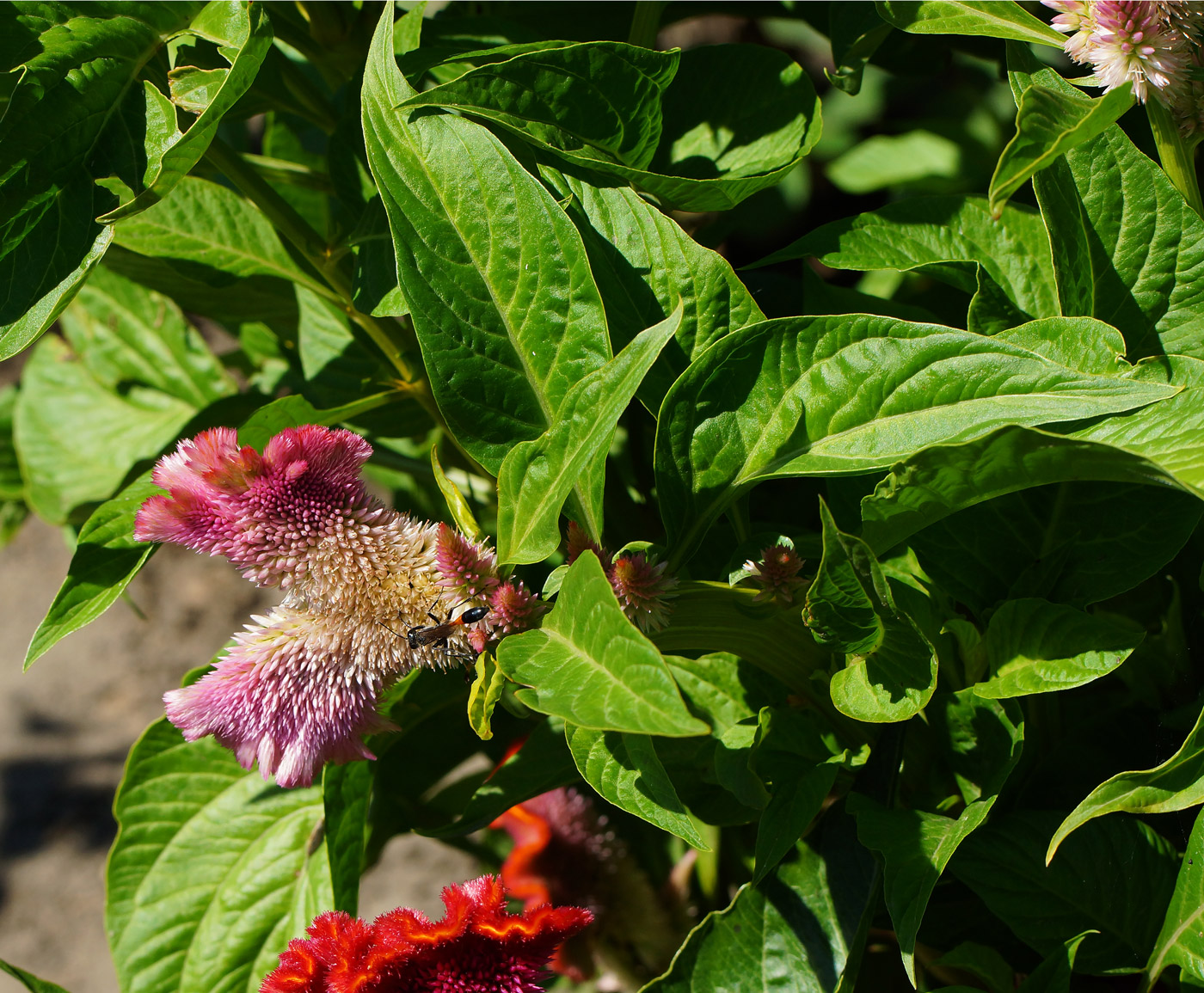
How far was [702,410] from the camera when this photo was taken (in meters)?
0.66

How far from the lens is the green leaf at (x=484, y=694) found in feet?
1.97

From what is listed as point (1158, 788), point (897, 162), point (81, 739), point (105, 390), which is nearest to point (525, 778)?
point (1158, 788)

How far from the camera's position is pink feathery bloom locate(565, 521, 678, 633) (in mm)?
584

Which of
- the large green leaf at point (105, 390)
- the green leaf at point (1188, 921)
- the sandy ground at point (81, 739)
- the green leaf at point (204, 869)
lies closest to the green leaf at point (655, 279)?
the green leaf at point (1188, 921)

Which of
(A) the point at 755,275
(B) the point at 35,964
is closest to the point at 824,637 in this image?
(A) the point at 755,275

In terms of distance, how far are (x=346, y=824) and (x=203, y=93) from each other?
587 millimetres

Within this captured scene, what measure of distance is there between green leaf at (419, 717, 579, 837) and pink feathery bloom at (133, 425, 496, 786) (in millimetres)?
242

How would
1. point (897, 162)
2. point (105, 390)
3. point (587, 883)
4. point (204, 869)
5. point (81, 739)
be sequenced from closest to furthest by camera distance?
1. point (204, 869)
2. point (587, 883)
3. point (105, 390)
4. point (897, 162)
5. point (81, 739)

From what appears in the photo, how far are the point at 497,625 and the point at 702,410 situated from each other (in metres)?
0.19

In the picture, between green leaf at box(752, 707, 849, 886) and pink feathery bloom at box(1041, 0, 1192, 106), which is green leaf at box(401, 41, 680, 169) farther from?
green leaf at box(752, 707, 849, 886)

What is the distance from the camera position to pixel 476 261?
26.0 inches

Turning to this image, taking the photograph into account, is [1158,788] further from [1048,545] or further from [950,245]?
[950,245]

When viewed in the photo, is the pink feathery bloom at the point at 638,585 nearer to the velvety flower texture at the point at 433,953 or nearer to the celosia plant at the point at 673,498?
the celosia plant at the point at 673,498

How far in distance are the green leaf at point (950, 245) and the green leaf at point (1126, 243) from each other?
4 cm
